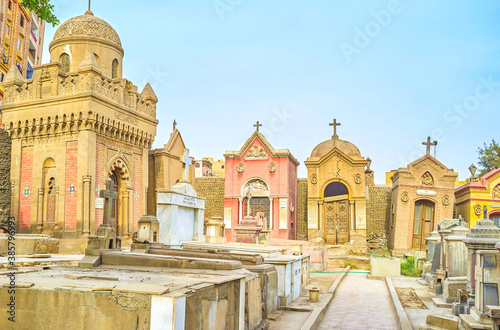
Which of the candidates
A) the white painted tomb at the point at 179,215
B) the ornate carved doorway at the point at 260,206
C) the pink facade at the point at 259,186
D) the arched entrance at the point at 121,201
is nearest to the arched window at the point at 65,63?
the arched entrance at the point at 121,201

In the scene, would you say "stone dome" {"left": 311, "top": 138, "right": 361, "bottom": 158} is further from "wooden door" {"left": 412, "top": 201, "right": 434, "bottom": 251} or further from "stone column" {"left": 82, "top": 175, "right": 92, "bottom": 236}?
"stone column" {"left": 82, "top": 175, "right": 92, "bottom": 236}

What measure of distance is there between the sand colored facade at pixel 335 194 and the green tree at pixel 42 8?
18.4 meters

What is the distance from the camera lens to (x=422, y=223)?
26.3 m

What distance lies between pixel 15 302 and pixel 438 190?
964 inches

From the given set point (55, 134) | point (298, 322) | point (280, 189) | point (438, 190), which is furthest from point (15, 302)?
point (438, 190)

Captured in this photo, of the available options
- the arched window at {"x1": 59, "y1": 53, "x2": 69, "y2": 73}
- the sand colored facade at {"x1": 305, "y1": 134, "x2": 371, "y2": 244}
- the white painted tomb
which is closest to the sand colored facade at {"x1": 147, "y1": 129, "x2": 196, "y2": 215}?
the arched window at {"x1": 59, "y1": 53, "x2": 69, "y2": 73}

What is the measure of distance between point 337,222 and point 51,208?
14675 mm

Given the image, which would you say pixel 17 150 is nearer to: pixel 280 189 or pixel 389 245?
pixel 280 189

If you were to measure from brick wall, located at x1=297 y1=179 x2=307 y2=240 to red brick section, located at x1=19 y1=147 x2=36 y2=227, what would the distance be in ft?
51.2

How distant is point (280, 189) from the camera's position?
2752cm

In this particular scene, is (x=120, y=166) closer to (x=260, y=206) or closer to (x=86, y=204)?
(x=86, y=204)

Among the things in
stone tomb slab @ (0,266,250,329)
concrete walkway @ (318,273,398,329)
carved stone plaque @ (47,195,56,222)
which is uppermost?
carved stone plaque @ (47,195,56,222)

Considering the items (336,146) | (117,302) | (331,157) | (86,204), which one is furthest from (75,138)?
(117,302)

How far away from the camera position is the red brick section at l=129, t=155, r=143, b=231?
2300 centimetres
